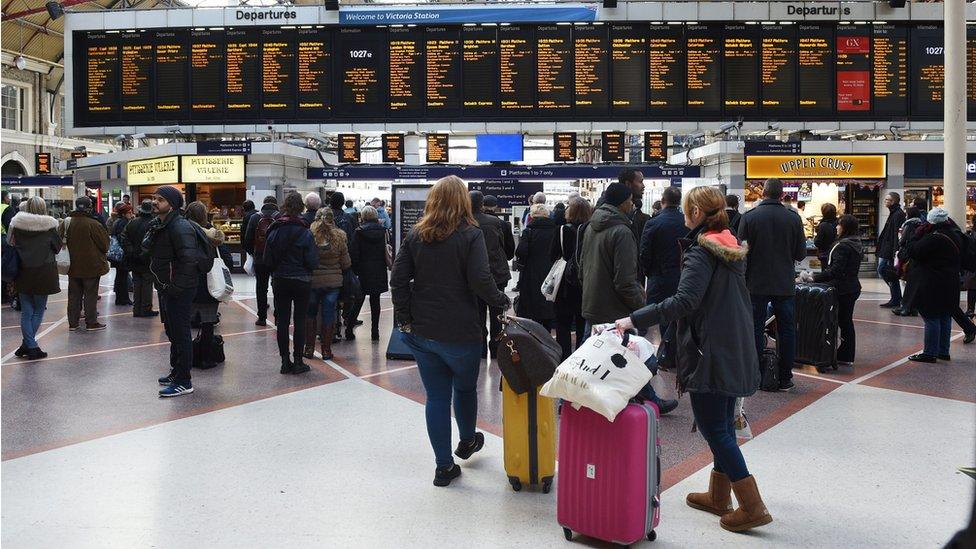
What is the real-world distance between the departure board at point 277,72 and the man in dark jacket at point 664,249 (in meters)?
11.2

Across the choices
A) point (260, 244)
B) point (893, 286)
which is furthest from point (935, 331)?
point (260, 244)

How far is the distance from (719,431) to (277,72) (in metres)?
14.4

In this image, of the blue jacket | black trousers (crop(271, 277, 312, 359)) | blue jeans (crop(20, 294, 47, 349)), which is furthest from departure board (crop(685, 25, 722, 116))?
blue jeans (crop(20, 294, 47, 349))

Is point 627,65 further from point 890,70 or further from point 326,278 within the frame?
point 326,278

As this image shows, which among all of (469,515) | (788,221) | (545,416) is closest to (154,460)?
(469,515)

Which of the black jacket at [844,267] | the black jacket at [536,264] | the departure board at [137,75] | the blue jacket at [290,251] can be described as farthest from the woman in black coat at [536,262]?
the departure board at [137,75]

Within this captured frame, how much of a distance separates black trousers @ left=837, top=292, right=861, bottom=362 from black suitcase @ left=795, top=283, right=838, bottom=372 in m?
0.29

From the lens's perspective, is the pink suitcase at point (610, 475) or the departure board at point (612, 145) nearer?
the pink suitcase at point (610, 475)

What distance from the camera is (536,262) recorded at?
7531 millimetres

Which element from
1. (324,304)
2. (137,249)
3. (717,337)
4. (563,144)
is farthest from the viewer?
(563,144)

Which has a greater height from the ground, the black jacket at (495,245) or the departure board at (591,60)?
the departure board at (591,60)

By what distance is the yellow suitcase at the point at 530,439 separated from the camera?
427 centimetres

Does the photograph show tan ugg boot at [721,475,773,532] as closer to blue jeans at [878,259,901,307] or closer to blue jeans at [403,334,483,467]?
blue jeans at [403,334,483,467]

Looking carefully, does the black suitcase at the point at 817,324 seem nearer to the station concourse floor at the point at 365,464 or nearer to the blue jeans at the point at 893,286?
the station concourse floor at the point at 365,464
